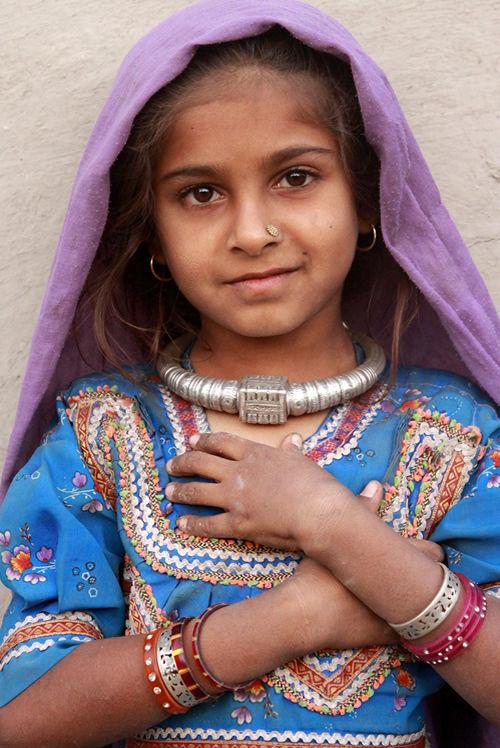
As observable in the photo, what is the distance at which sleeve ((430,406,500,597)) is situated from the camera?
138cm

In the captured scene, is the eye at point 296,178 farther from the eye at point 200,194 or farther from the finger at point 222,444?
the finger at point 222,444

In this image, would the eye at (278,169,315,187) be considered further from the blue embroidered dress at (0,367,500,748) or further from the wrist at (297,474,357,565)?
the wrist at (297,474,357,565)

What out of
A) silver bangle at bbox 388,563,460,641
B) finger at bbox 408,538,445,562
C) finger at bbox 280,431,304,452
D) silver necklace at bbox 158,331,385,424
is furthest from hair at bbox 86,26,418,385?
silver bangle at bbox 388,563,460,641

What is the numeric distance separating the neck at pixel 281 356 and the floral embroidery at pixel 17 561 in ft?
1.70

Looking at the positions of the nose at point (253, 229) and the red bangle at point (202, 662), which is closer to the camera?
the red bangle at point (202, 662)

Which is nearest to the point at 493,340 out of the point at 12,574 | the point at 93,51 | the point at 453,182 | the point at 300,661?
the point at 453,182

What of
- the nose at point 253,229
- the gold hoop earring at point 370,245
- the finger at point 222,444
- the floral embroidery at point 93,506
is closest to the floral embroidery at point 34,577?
the floral embroidery at point 93,506

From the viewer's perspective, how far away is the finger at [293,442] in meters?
1.50

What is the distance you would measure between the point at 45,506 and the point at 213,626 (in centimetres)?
38

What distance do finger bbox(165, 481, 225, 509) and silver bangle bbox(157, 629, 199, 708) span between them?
25cm

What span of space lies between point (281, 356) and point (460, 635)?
25.6 inches

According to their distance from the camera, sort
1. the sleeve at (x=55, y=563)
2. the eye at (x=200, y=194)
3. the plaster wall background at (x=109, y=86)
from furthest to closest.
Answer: the plaster wall background at (x=109, y=86) < the eye at (x=200, y=194) < the sleeve at (x=55, y=563)

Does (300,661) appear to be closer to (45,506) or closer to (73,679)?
(73,679)

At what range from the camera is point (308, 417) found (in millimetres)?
1587
